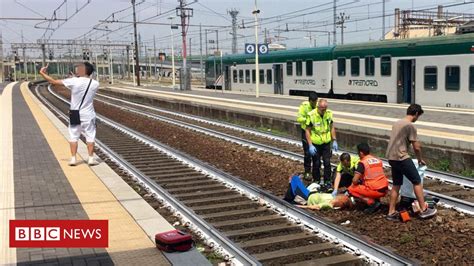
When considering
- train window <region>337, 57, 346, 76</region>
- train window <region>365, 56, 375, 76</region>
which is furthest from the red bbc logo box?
train window <region>337, 57, 346, 76</region>

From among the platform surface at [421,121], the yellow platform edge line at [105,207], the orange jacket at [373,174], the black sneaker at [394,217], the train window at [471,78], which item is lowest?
the black sneaker at [394,217]

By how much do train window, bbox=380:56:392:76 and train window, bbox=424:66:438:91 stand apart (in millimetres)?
2249

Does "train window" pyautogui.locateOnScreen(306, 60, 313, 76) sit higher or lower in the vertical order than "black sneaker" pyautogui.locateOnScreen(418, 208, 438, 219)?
higher

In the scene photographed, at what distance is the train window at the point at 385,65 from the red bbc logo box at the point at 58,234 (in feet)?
63.4

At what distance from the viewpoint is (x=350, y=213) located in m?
7.23

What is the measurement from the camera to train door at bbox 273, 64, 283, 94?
109 ft

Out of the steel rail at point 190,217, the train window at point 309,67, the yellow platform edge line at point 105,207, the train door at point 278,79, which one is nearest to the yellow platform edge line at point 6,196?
the yellow platform edge line at point 105,207

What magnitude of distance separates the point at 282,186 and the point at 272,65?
25473mm

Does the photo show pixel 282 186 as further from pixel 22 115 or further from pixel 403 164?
pixel 22 115

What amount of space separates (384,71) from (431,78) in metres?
2.92

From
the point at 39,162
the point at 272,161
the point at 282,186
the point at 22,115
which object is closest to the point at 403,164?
the point at 282,186

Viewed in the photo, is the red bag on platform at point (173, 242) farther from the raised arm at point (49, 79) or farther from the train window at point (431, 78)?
the train window at point (431, 78)

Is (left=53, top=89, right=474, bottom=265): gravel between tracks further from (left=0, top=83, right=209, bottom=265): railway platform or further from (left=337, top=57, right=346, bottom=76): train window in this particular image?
(left=337, top=57, right=346, bottom=76): train window

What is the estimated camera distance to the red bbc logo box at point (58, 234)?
18.6 feet
